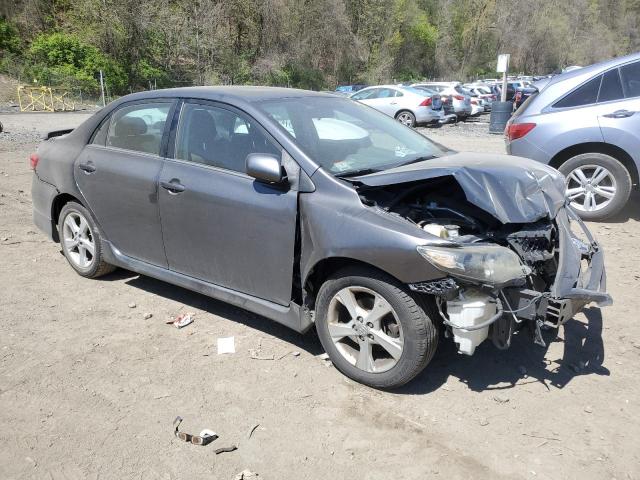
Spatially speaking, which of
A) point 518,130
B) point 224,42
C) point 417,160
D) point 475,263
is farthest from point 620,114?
point 224,42

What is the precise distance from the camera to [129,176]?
4328mm

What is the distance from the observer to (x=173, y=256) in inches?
165

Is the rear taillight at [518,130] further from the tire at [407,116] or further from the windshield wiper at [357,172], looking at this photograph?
the tire at [407,116]

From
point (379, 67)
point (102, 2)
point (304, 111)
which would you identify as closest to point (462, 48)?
point (379, 67)

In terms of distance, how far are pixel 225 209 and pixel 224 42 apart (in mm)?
37654

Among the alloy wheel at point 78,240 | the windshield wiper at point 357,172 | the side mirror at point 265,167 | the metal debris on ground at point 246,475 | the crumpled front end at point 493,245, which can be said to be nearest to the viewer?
the metal debris on ground at point 246,475

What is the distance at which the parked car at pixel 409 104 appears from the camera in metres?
19.5

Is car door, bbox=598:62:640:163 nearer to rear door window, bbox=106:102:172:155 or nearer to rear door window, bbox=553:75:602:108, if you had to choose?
rear door window, bbox=553:75:602:108

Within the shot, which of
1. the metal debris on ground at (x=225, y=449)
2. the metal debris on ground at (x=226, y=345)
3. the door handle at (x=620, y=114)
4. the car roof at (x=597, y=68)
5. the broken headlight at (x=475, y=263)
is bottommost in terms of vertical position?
the metal debris on ground at (x=225, y=449)

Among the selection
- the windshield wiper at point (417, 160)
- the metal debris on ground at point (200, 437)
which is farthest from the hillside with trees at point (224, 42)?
the metal debris on ground at point (200, 437)

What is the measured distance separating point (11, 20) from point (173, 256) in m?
36.7

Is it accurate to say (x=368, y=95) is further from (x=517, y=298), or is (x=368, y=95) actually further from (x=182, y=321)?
(x=517, y=298)

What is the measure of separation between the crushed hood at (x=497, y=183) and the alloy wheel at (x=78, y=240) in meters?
2.69

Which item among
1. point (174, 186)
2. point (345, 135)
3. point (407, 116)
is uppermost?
point (345, 135)
